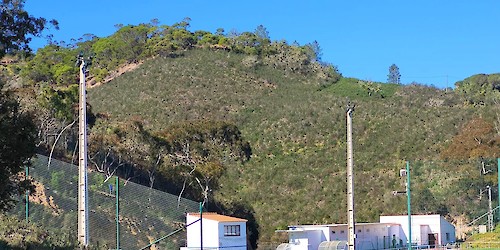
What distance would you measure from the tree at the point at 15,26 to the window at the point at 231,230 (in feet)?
63.7

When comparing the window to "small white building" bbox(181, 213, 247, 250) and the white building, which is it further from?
the white building

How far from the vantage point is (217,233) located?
34.2 metres

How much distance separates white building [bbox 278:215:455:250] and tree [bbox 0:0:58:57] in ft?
70.8

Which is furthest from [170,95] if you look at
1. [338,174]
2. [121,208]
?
[121,208]

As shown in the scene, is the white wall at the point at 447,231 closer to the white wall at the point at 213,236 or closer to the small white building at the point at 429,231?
the small white building at the point at 429,231

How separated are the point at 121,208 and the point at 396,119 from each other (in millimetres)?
42675

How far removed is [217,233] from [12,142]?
19.0 m

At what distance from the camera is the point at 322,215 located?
50.7 metres

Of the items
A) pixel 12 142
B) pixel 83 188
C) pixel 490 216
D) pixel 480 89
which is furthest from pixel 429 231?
pixel 480 89

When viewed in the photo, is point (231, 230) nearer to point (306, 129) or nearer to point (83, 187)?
point (83, 187)

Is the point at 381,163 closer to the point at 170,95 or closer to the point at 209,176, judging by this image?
the point at 209,176

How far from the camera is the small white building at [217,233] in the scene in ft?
108

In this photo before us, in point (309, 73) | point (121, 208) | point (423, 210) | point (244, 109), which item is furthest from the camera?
point (309, 73)

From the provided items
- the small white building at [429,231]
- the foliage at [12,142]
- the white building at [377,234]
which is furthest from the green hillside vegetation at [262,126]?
the foliage at [12,142]
